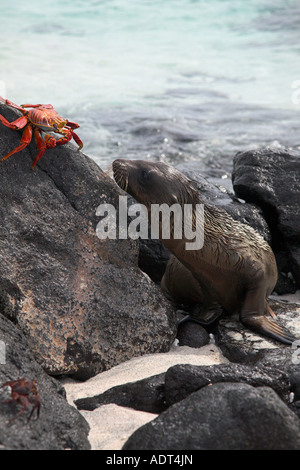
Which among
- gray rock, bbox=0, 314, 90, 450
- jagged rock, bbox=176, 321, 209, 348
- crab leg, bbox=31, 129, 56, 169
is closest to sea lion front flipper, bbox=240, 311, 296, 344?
jagged rock, bbox=176, 321, 209, 348

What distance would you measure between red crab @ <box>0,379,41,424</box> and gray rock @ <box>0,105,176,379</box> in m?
0.90

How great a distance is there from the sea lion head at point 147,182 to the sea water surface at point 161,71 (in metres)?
5.76

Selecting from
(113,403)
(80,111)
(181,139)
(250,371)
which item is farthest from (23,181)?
(80,111)

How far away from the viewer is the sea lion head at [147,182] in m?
5.23

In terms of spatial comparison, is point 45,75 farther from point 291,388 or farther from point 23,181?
point 291,388

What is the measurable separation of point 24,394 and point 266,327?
249 centimetres

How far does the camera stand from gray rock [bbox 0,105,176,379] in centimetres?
446

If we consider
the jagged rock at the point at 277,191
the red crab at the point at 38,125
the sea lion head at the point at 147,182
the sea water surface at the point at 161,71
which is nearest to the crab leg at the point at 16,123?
the red crab at the point at 38,125

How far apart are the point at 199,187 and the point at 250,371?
3287 mm

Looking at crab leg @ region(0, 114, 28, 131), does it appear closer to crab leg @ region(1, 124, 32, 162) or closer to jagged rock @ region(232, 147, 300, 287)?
→ crab leg @ region(1, 124, 32, 162)

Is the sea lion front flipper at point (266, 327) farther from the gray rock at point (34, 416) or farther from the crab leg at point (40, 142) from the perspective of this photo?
the crab leg at point (40, 142)

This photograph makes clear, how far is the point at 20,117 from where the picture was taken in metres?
4.77

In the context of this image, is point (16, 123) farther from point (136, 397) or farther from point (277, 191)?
point (277, 191)

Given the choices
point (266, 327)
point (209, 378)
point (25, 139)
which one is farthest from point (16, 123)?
point (266, 327)
